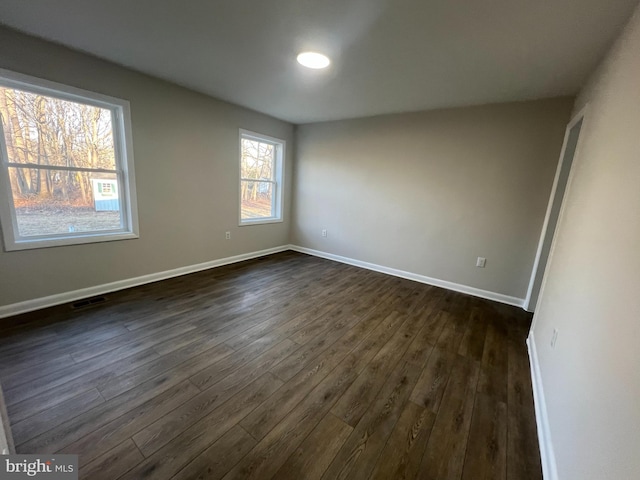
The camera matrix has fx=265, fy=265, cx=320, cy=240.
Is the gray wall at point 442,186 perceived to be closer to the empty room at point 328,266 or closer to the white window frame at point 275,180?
the empty room at point 328,266

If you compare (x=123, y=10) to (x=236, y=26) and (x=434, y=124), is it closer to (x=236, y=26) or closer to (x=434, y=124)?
(x=236, y=26)

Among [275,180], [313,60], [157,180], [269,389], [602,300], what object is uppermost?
[313,60]

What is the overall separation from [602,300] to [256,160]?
439 centimetres

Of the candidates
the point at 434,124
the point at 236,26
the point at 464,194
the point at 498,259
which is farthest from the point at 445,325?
the point at 236,26

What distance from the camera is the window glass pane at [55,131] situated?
2266 millimetres

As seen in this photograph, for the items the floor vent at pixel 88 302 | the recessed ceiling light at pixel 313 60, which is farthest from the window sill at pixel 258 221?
the recessed ceiling light at pixel 313 60

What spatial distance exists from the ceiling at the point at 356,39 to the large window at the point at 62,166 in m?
0.50

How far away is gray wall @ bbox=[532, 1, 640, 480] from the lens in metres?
0.88

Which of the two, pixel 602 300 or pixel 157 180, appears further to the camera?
pixel 157 180

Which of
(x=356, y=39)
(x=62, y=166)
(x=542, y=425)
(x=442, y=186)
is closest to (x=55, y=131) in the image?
(x=62, y=166)

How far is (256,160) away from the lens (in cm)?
452

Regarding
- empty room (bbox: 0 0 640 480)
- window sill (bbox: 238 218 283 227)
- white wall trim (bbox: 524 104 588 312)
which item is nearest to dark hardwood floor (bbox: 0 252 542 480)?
empty room (bbox: 0 0 640 480)

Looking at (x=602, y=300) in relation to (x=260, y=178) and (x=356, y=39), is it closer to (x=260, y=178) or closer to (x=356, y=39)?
(x=356, y=39)

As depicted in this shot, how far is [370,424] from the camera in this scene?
5.05ft
